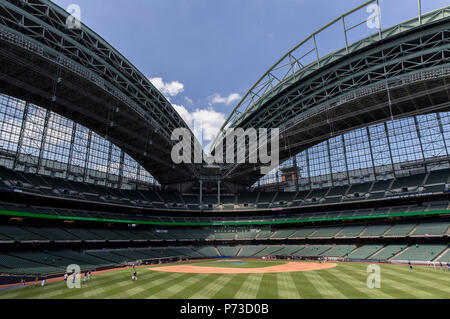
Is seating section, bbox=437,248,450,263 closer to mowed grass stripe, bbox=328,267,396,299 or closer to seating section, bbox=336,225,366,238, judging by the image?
seating section, bbox=336,225,366,238

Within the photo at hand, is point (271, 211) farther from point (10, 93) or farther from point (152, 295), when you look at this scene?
point (10, 93)

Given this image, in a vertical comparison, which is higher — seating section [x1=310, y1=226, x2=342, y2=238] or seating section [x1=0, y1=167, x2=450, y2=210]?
seating section [x1=0, y1=167, x2=450, y2=210]

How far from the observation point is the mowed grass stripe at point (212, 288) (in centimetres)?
2322

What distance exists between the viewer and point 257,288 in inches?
1025

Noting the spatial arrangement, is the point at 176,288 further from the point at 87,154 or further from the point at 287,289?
the point at 87,154

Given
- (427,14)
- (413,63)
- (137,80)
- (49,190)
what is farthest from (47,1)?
(413,63)

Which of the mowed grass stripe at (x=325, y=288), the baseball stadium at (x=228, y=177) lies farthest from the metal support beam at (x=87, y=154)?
the mowed grass stripe at (x=325, y=288)

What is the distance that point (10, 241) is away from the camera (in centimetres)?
3959

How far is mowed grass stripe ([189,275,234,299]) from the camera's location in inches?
914

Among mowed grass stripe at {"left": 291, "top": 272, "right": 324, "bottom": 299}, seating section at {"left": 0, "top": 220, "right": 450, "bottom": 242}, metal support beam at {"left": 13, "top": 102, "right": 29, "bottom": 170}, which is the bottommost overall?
mowed grass stripe at {"left": 291, "top": 272, "right": 324, "bottom": 299}

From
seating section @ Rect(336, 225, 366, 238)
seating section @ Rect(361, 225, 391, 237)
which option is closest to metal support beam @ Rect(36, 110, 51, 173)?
seating section @ Rect(336, 225, 366, 238)

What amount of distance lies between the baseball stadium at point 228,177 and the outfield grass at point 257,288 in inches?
11.0

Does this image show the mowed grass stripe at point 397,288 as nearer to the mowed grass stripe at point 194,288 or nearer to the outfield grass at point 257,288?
the outfield grass at point 257,288

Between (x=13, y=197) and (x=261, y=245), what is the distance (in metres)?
57.5
